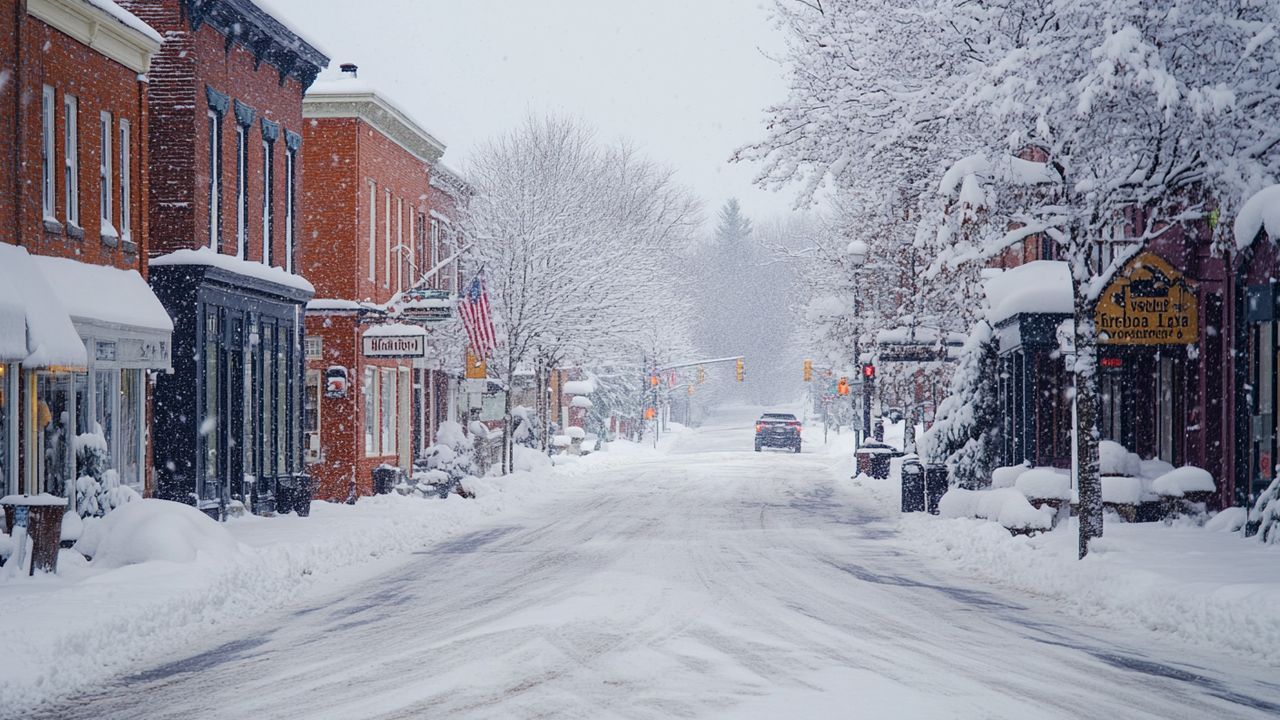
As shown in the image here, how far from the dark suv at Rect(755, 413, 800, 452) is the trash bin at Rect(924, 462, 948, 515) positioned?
37.4 meters

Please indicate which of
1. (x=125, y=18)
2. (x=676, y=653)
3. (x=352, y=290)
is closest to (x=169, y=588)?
(x=676, y=653)

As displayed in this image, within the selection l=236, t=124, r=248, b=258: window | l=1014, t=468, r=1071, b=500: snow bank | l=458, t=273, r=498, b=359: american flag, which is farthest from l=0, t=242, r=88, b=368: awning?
l=458, t=273, r=498, b=359: american flag

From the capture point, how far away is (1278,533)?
58.3 feet

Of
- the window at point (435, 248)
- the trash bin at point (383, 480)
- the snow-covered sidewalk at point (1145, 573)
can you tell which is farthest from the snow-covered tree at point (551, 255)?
the snow-covered sidewalk at point (1145, 573)

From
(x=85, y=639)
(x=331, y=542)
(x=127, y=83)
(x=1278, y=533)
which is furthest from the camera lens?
(x=127, y=83)

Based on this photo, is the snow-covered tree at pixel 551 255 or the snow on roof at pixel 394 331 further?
the snow-covered tree at pixel 551 255

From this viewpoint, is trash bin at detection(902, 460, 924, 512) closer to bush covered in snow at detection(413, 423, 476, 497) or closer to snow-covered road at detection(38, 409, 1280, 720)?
snow-covered road at detection(38, 409, 1280, 720)

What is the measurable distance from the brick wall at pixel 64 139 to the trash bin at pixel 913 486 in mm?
14174

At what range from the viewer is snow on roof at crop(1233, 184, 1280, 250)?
17.6 meters

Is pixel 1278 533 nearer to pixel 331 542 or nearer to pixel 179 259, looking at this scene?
pixel 331 542

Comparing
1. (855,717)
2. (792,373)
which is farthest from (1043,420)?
(792,373)

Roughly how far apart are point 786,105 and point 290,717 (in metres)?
13.8

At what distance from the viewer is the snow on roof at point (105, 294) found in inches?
750

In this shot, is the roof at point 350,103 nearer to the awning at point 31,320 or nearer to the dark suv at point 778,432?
the awning at point 31,320
